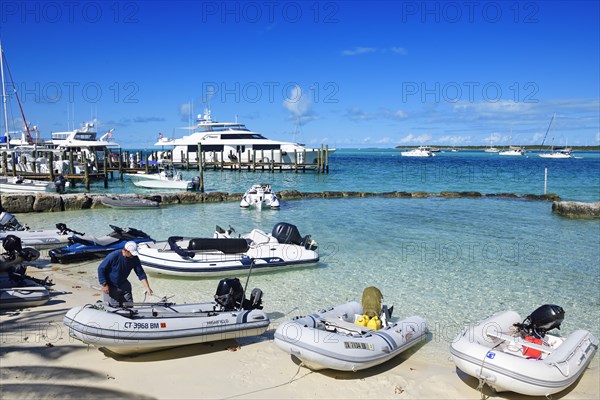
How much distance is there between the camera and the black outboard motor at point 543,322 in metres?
7.03

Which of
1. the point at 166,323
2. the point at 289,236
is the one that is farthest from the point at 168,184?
the point at 166,323

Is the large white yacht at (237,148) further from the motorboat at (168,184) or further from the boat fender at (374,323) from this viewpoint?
the boat fender at (374,323)

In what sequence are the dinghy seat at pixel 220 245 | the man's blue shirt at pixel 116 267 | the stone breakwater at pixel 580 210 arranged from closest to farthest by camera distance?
→ 1. the man's blue shirt at pixel 116 267
2. the dinghy seat at pixel 220 245
3. the stone breakwater at pixel 580 210

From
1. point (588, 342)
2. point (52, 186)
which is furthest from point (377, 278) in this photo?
point (52, 186)

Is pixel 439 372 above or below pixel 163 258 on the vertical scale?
below

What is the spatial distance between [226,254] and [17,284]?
174 inches

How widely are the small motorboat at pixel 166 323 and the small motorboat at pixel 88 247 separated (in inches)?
247

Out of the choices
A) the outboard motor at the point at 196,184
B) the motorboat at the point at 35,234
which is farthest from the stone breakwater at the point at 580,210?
the outboard motor at the point at 196,184

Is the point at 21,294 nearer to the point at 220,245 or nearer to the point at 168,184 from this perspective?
the point at 220,245

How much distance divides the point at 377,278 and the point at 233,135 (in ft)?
151

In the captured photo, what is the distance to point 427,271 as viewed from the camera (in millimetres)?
12477

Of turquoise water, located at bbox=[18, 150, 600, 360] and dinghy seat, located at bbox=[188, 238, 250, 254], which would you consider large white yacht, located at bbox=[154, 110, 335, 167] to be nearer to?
turquoise water, located at bbox=[18, 150, 600, 360]

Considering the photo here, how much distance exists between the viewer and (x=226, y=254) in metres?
11.5

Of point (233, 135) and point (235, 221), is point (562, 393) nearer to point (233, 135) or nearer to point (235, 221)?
point (235, 221)
